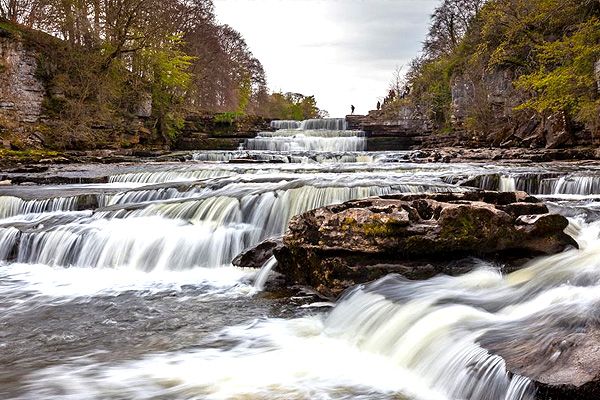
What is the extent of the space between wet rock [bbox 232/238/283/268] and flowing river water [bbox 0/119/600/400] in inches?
6.6

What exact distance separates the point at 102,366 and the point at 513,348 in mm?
2925

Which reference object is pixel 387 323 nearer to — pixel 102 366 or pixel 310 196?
pixel 102 366

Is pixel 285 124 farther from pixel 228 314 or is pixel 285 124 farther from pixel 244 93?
pixel 228 314

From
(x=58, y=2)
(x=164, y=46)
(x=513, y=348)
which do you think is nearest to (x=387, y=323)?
(x=513, y=348)

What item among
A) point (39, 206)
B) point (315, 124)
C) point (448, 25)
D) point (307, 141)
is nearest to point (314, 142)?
point (307, 141)

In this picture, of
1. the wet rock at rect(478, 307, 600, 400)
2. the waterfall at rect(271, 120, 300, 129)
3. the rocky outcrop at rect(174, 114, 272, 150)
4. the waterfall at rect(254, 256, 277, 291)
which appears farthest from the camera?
the waterfall at rect(271, 120, 300, 129)

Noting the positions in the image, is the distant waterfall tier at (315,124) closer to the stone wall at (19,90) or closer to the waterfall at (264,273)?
the stone wall at (19,90)

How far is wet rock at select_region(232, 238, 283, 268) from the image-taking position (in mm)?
6324

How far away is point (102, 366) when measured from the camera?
3693 millimetres

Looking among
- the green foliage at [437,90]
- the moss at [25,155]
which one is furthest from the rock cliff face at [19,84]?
the green foliage at [437,90]

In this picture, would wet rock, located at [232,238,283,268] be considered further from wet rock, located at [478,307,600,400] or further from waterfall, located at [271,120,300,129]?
waterfall, located at [271,120,300,129]

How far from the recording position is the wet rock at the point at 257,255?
6.32 m

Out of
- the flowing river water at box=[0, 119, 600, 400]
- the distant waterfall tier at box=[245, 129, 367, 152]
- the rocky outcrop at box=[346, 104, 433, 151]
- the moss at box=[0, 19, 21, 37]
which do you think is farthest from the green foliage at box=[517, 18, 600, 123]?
the moss at box=[0, 19, 21, 37]

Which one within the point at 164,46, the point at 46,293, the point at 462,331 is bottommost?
the point at 46,293
